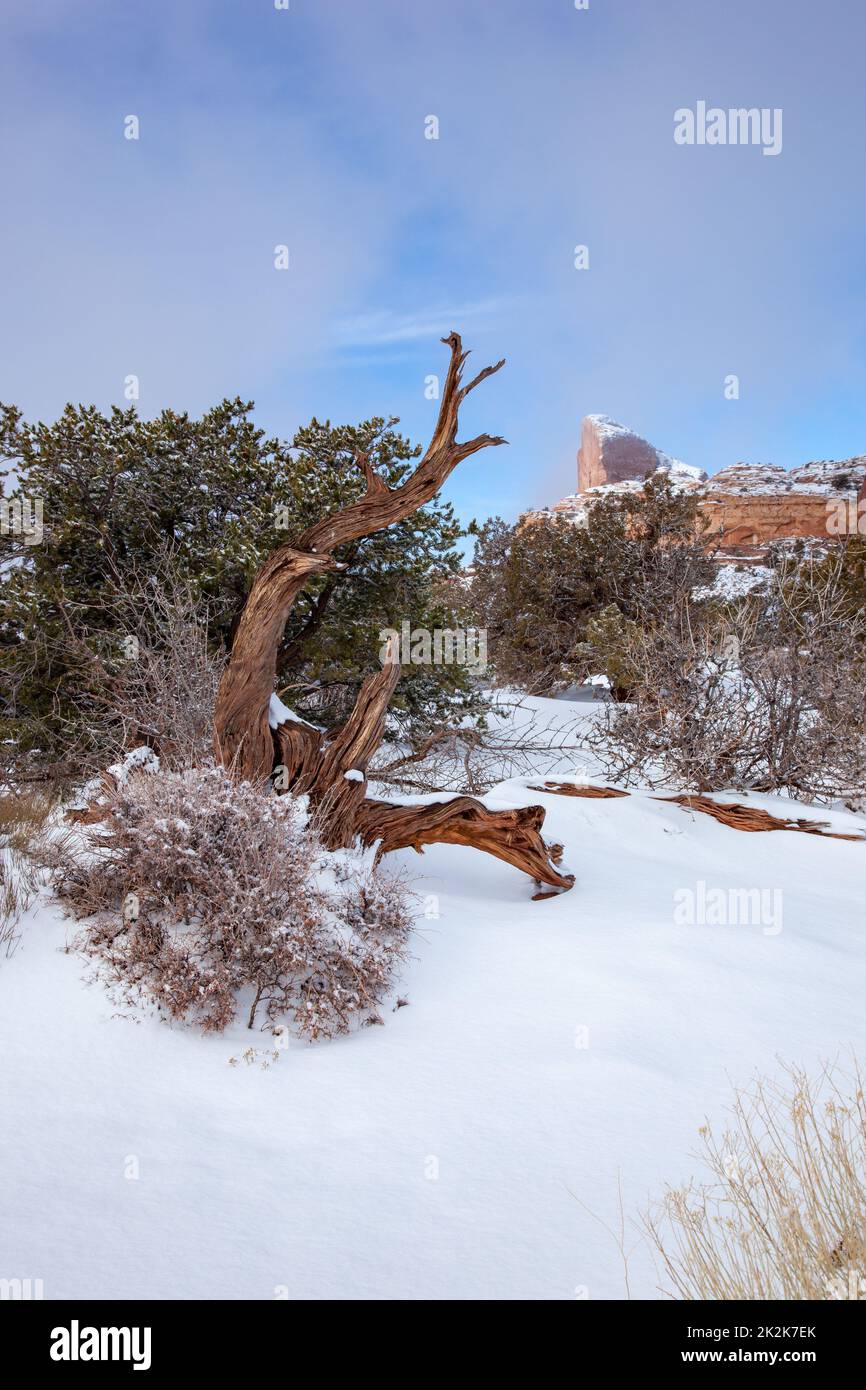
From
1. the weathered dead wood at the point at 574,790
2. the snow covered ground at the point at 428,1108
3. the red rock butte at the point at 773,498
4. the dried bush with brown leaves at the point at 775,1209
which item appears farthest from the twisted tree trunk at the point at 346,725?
the red rock butte at the point at 773,498

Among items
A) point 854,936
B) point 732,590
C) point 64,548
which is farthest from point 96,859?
point 732,590

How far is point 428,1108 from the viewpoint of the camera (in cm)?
358

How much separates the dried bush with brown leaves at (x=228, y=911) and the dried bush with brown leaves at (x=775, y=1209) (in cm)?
185

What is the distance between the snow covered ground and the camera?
2656 mm

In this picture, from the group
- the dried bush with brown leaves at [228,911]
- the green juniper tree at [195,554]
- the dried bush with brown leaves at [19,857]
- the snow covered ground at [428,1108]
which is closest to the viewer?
the snow covered ground at [428,1108]

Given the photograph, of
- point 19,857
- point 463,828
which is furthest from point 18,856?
point 463,828

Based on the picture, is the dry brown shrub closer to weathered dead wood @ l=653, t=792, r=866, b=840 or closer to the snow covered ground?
the snow covered ground

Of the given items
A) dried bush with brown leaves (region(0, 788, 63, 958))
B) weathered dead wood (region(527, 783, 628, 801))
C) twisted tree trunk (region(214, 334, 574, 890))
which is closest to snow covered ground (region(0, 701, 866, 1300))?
dried bush with brown leaves (region(0, 788, 63, 958))

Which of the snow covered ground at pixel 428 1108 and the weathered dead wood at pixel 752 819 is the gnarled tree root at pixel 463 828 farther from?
the weathered dead wood at pixel 752 819

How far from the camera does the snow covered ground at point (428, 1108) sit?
266 cm

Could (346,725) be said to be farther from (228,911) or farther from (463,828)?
(228,911)

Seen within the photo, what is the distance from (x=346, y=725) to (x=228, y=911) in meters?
2.02

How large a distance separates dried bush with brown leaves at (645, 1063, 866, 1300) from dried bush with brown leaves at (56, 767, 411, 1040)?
1.85m

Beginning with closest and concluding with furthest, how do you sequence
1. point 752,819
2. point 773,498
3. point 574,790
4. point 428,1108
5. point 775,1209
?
point 775,1209
point 428,1108
point 752,819
point 574,790
point 773,498
